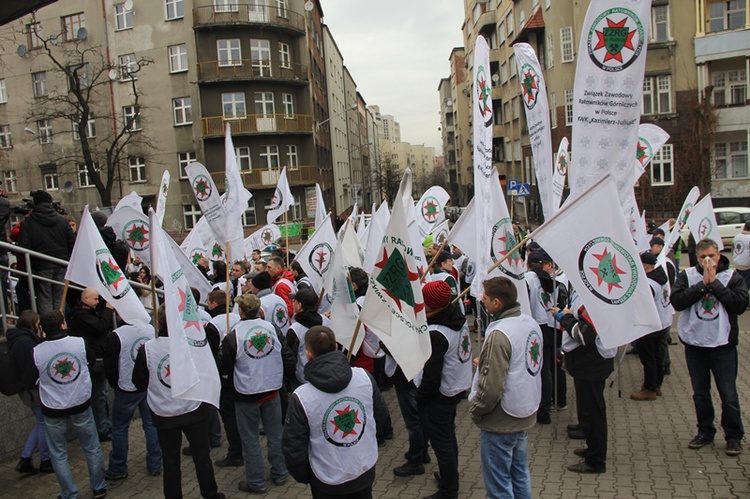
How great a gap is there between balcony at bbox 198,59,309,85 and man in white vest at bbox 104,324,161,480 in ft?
108

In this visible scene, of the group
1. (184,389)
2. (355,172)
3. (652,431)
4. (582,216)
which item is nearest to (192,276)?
(184,389)

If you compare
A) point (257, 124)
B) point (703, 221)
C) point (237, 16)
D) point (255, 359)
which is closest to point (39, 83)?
point (237, 16)

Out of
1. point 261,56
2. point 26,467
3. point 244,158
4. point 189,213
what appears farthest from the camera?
point 244,158

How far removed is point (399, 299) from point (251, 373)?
2030 mm

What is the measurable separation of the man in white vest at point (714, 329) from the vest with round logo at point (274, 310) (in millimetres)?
4368

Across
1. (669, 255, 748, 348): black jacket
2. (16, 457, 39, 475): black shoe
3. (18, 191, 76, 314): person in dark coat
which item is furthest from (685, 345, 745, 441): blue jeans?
(18, 191, 76, 314): person in dark coat

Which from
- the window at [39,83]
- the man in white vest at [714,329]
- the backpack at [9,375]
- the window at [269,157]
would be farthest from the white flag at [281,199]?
the window at [39,83]

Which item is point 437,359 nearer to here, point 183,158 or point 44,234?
point 44,234

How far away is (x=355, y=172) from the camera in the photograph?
76688mm

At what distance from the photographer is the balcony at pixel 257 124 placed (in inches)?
1438

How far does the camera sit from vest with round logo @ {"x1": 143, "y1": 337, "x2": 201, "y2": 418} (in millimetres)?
5105

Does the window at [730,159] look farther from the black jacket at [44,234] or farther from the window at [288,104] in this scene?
the black jacket at [44,234]

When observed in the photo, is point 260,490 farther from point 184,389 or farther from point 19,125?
point 19,125

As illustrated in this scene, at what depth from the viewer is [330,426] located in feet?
12.6
